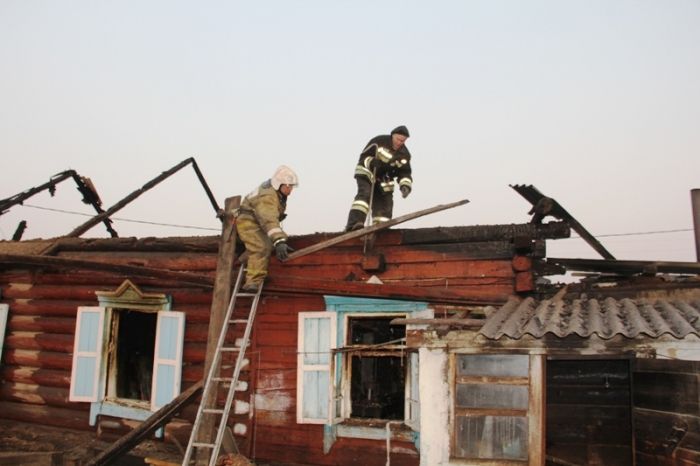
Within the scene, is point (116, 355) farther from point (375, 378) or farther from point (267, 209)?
point (375, 378)

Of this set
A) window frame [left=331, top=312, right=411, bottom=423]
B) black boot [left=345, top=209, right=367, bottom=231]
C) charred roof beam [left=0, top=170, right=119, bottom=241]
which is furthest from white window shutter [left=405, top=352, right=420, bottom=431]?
charred roof beam [left=0, top=170, right=119, bottom=241]

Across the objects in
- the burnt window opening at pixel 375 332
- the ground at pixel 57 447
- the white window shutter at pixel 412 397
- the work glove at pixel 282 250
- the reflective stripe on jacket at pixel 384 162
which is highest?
the reflective stripe on jacket at pixel 384 162

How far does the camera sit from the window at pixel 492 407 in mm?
→ 5805

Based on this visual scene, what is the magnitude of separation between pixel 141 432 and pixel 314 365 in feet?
7.31

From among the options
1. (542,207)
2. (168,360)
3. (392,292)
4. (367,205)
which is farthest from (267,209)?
(542,207)

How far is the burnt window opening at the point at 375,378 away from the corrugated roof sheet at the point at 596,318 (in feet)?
7.90

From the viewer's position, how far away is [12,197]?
12.5 m

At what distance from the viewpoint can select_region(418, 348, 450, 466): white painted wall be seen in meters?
5.89

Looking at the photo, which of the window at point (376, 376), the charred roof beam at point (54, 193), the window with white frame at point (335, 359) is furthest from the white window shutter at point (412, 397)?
the charred roof beam at point (54, 193)

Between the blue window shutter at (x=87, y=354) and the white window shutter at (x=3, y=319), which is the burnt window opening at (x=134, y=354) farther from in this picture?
the white window shutter at (x=3, y=319)

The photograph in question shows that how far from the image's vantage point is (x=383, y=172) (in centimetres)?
873

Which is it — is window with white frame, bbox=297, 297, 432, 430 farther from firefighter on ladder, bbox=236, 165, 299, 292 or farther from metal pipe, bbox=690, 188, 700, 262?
metal pipe, bbox=690, 188, 700, 262

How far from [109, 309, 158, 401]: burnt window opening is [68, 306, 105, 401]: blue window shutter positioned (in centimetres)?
41

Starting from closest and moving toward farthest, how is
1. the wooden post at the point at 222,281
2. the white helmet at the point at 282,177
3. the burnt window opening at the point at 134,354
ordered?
the white helmet at the point at 282,177 < the wooden post at the point at 222,281 < the burnt window opening at the point at 134,354
